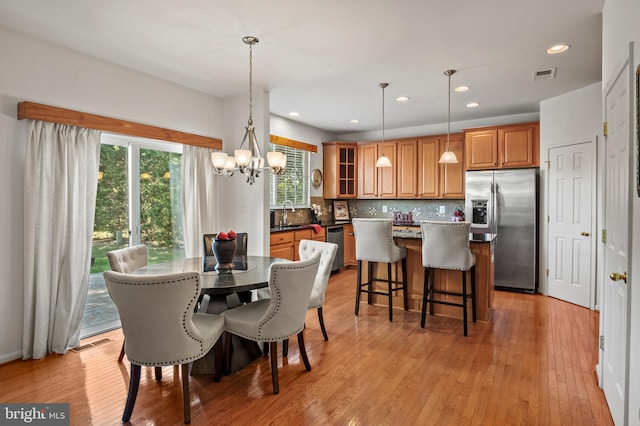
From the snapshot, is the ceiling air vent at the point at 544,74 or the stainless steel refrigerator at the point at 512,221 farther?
the stainless steel refrigerator at the point at 512,221

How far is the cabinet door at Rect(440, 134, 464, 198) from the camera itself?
6035 mm

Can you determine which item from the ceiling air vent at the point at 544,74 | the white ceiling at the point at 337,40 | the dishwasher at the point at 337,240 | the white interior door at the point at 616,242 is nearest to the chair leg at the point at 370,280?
the dishwasher at the point at 337,240

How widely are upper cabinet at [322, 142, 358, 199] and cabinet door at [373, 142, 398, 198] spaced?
54cm

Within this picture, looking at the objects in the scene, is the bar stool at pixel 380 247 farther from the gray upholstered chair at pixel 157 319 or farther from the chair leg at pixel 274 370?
Result: the gray upholstered chair at pixel 157 319

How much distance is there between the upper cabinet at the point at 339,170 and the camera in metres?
7.09

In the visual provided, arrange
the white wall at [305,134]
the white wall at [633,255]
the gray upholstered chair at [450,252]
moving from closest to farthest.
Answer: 1. the white wall at [633,255]
2. the gray upholstered chair at [450,252]
3. the white wall at [305,134]

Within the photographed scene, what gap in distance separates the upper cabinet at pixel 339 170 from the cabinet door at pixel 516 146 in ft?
8.70

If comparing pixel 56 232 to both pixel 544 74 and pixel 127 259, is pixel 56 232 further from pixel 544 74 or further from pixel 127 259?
pixel 544 74

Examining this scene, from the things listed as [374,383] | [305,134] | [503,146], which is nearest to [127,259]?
[374,383]

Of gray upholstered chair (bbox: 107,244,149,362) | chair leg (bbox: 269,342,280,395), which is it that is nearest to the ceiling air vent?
chair leg (bbox: 269,342,280,395)

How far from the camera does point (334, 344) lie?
10.8 ft

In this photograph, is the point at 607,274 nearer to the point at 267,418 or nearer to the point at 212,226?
the point at 267,418

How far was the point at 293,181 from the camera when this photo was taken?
6520mm

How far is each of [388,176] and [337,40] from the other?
12.9 ft
